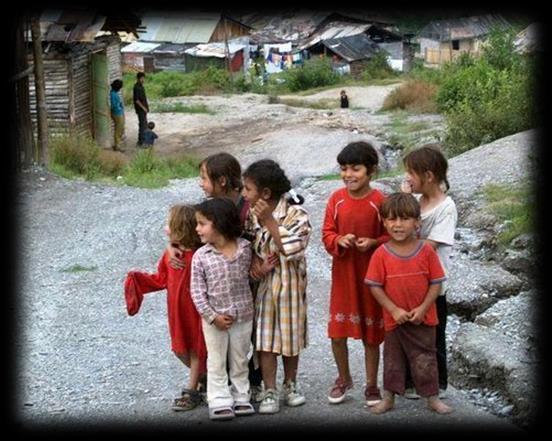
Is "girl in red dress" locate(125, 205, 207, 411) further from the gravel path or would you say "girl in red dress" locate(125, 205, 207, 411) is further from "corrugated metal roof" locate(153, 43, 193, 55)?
"corrugated metal roof" locate(153, 43, 193, 55)

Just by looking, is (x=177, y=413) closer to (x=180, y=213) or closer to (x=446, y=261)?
(x=180, y=213)

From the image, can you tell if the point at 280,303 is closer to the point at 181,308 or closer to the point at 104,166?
the point at 181,308

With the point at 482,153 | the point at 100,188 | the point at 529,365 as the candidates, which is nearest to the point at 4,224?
the point at 100,188

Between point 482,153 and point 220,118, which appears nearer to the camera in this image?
point 482,153

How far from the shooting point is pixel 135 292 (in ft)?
16.3

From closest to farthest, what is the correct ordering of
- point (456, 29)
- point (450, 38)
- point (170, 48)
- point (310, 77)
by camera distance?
point (310, 77) → point (456, 29) → point (450, 38) → point (170, 48)

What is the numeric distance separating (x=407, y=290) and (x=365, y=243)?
11.7 inches

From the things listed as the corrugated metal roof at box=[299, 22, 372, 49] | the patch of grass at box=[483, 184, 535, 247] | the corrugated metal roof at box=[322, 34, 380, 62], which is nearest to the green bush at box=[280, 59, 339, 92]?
the corrugated metal roof at box=[322, 34, 380, 62]

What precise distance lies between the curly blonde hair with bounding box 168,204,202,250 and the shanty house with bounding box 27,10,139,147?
11.5 meters

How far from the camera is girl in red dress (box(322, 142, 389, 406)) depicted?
470cm

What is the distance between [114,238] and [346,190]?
547cm

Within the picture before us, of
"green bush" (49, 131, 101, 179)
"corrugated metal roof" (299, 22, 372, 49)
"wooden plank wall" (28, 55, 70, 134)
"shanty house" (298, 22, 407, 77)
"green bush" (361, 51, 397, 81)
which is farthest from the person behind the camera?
"corrugated metal roof" (299, 22, 372, 49)

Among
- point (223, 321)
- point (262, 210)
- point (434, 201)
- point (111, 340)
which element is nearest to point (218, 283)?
point (223, 321)

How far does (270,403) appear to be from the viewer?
4.79 m
